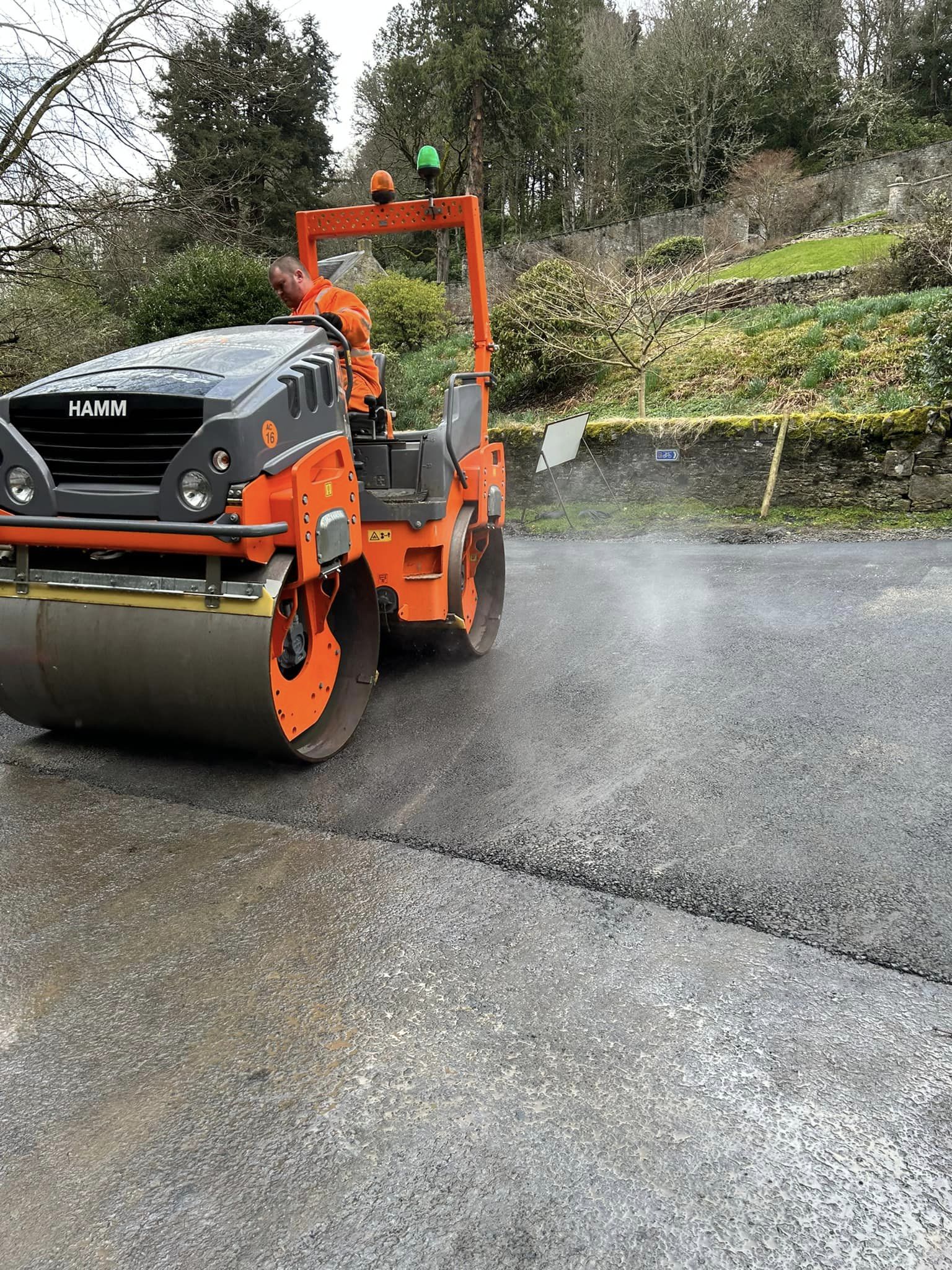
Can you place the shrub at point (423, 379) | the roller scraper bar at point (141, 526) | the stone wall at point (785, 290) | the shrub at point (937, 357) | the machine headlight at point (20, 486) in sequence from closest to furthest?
the roller scraper bar at point (141, 526) < the machine headlight at point (20, 486) < the shrub at point (937, 357) < the shrub at point (423, 379) < the stone wall at point (785, 290)

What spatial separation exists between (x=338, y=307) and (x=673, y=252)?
89.4 feet

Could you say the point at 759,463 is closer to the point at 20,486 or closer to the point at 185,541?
the point at 185,541

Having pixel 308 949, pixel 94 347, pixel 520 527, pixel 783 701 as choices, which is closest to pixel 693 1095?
pixel 308 949

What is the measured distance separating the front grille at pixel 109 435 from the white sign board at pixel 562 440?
9.21 meters

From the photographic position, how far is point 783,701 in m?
4.80

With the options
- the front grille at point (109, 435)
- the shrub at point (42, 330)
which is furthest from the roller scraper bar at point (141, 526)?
the shrub at point (42, 330)

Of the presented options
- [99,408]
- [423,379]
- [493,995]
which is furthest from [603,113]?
[493,995]

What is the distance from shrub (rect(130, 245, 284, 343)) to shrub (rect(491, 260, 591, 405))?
14.3ft

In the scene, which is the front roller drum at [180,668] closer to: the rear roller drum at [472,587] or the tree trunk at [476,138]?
the rear roller drum at [472,587]

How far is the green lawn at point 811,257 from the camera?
2236 cm

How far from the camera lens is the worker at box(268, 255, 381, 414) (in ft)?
16.1

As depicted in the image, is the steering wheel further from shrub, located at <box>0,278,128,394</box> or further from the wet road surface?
shrub, located at <box>0,278,128,394</box>

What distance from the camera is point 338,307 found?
197 inches

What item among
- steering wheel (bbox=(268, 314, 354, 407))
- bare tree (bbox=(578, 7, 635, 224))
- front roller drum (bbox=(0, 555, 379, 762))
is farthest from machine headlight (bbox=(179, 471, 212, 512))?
bare tree (bbox=(578, 7, 635, 224))
